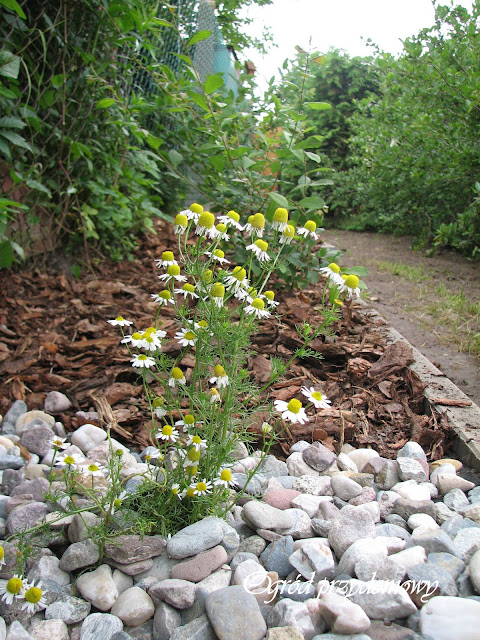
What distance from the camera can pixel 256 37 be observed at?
5.57 meters

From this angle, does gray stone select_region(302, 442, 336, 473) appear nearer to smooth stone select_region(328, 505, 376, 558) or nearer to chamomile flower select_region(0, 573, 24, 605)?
smooth stone select_region(328, 505, 376, 558)

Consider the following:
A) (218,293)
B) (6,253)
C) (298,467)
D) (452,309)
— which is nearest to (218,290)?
(218,293)

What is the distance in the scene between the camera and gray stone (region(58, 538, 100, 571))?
4.09 feet

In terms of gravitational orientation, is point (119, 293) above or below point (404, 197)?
below

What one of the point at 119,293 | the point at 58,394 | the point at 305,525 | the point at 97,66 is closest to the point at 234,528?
the point at 305,525

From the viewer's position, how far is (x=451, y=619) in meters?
1.06

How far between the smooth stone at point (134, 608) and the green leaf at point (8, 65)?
225 cm

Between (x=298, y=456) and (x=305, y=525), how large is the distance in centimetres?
43

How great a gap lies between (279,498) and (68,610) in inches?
25.1

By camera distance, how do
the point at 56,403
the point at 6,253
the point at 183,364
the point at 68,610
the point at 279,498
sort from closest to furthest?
1. the point at 68,610
2. the point at 279,498
3. the point at 56,403
4. the point at 183,364
5. the point at 6,253

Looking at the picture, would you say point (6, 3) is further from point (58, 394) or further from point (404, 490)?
point (404, 490)

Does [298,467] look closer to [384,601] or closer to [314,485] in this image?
[314,485]

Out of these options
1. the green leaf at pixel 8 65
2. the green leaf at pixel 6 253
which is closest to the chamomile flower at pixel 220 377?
the green leaf at pixel 8 65

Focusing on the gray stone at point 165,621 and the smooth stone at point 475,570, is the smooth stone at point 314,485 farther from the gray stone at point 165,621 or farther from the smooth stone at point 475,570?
the gray stone at point 165,621
